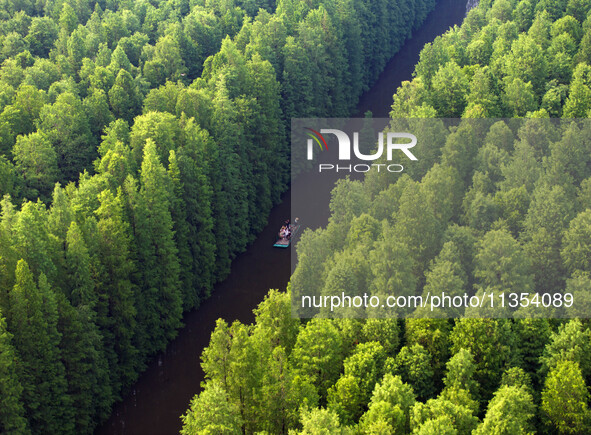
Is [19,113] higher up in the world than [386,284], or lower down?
higher up

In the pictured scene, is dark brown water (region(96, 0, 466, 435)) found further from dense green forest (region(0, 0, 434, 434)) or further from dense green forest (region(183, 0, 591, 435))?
dense green forest (region(183, 0, 591, 435))

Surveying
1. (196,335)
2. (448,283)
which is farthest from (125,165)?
(448,283)

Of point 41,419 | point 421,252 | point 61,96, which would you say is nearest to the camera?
point 41,419

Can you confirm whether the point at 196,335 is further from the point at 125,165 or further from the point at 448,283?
the point at 448,283

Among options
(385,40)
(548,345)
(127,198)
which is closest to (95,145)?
(127,198)

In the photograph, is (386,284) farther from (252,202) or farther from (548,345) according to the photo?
(252,202)

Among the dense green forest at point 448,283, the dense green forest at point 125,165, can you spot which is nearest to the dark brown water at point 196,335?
the dense green forest at point 125,165

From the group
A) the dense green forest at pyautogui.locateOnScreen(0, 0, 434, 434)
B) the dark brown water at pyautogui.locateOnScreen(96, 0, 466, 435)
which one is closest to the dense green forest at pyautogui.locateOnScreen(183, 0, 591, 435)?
the dark brown water at pyautogui.locateOnScreen(96, 0, 466, 435)
